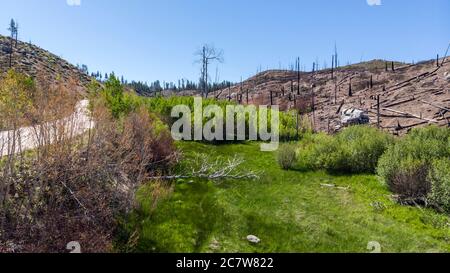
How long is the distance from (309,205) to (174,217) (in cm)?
398

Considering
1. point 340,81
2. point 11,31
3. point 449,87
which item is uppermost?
point 11,31

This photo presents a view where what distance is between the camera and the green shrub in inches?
320

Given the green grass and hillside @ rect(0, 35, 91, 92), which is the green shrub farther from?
hillside @ rect(0, 35, 91, 92)

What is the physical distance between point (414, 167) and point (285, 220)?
13.9ft

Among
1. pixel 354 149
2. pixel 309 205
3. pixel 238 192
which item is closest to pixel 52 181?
pixel 238 192

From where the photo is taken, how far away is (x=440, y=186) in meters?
8.34

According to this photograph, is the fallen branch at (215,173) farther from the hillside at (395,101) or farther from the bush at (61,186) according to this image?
the hillside at (395,101)

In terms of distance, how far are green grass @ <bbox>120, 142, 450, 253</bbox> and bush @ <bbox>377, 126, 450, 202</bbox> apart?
572mm

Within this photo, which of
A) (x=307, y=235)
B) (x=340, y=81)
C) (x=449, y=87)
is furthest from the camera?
(x=340, y=81)

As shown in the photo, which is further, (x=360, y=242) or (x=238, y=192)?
(x=238, y=192)

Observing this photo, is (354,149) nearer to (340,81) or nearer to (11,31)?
(340,81)

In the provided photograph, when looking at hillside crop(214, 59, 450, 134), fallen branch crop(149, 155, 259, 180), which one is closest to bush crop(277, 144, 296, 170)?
fallen branch crop(149, 155, 259, 180)

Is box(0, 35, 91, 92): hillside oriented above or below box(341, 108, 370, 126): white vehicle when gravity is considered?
above

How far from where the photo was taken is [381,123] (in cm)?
2794
